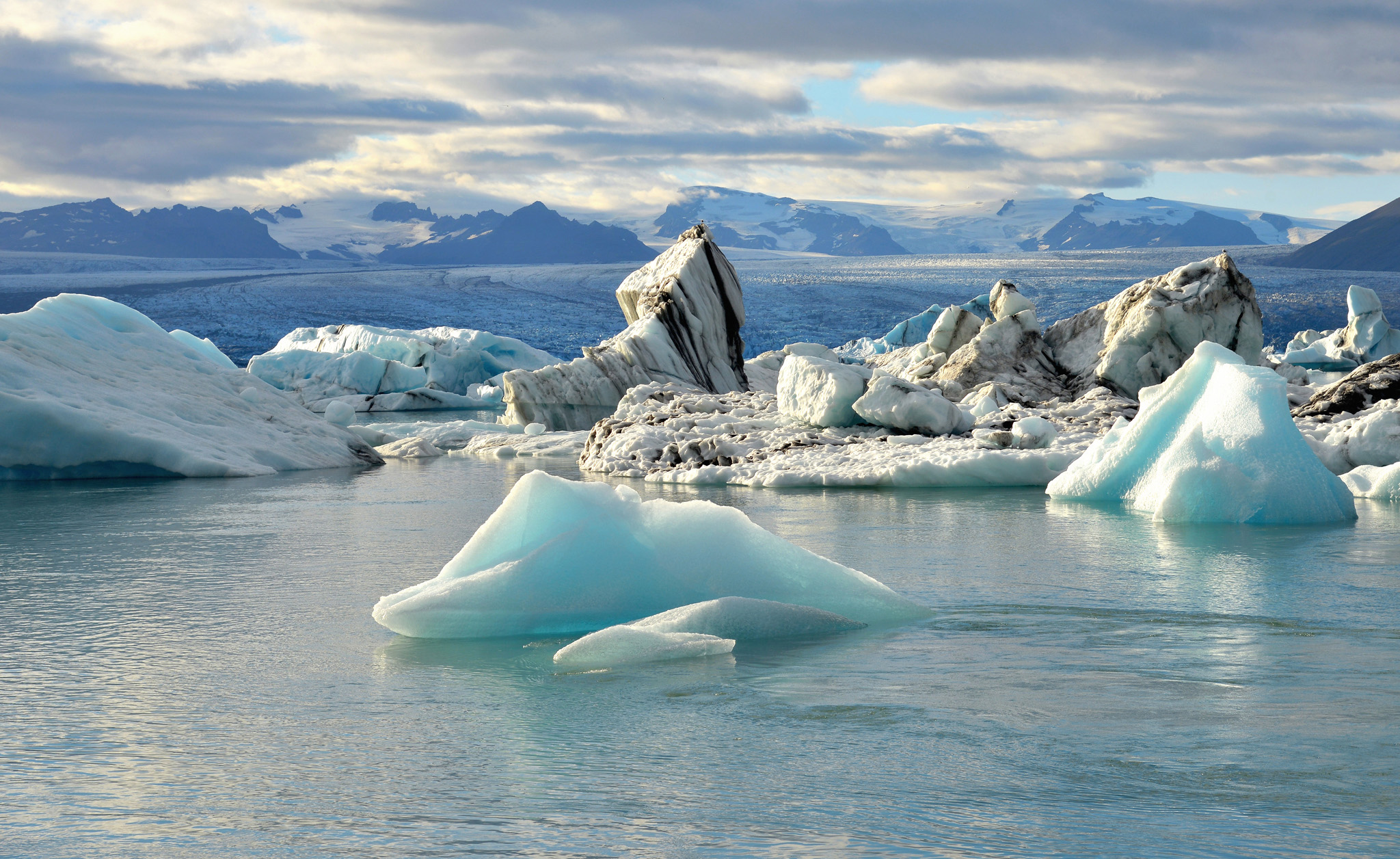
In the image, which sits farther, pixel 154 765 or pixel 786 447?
pixel 786 447

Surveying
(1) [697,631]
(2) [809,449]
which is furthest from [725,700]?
(2) [809,449]

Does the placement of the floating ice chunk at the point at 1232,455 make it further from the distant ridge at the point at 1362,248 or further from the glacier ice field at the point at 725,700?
the distant ridge at the point at 1362,248

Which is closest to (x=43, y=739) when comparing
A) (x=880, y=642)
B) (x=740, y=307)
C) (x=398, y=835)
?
(x=398, y=835)

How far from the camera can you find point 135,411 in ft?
36.6

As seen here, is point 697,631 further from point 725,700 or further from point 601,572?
point 725,700

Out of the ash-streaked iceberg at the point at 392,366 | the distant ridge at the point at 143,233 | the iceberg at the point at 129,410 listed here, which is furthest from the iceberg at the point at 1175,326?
the distant ridge at the point at 143,233

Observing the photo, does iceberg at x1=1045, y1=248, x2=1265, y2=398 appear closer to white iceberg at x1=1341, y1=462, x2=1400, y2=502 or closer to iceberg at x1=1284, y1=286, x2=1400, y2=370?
white iceberg at x1=1341, y1=462, x2=1400, y2=502

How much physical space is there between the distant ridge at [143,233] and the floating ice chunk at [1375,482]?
186m

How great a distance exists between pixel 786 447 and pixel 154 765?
8.54m

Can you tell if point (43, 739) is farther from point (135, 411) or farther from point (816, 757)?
point (135, 411)

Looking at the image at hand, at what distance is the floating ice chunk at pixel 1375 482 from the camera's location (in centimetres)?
802

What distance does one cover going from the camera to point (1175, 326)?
12547 millimetres

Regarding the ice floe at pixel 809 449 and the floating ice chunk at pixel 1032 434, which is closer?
the ice floe at pixel 809 449

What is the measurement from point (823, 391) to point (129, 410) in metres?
6.26
